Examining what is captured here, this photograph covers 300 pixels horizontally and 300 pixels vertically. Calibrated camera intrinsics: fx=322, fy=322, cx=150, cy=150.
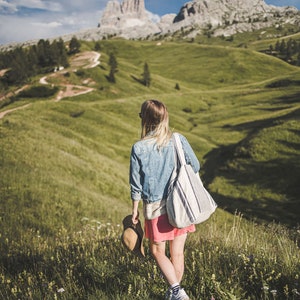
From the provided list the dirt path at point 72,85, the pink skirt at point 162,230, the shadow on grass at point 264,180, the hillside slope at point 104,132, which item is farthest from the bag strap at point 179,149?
the dirt path at point 72,85

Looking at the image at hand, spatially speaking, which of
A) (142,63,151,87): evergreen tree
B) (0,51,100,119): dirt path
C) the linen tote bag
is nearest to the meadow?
the linen tote bag

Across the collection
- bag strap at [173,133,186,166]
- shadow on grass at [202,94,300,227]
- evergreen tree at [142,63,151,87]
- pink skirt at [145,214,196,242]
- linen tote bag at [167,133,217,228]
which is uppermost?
bag strap at [173,133,186,166]

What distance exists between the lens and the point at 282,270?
158 inches

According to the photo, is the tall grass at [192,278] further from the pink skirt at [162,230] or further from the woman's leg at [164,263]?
the pink skirt at [162,230]

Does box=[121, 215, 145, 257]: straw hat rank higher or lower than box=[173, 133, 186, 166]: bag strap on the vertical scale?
lower

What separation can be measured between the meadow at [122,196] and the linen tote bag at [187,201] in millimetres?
632

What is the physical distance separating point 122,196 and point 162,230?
60.6 ft

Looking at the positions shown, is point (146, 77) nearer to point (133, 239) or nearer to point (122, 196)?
point (122, 196)

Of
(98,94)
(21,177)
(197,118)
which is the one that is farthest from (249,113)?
(21,177)

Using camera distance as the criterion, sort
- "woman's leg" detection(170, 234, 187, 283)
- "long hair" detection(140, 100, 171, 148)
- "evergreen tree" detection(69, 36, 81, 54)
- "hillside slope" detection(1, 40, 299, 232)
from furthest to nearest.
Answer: "evergreen tree" detection(69, 36, 81, 54), "hillside slope" detection(1, 40, 299, 232), "long hair" detection(140, 100, 171, 148), "woman's leg" detection(170, 234, 187, 283)

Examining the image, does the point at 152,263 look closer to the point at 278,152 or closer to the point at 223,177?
the point at 223,177

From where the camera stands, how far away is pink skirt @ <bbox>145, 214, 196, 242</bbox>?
4.45 metres

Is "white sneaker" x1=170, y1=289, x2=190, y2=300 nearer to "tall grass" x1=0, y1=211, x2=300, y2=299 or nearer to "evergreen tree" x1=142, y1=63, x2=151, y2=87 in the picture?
"tall grass" x1=0, y1=211, x2=300, y2=299

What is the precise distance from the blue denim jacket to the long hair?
0.10 metres
